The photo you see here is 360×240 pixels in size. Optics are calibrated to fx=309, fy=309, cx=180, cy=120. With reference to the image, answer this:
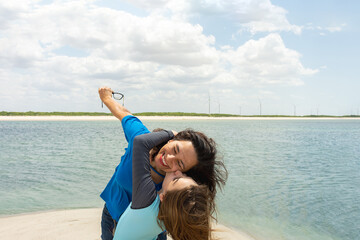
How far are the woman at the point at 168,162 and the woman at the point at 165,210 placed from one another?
0.65 feet

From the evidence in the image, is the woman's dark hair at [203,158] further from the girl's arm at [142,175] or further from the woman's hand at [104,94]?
the woman's hand at [104,94]

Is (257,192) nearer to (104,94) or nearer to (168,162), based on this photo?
(104,94)

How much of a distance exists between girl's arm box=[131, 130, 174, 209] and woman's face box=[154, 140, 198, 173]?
0.48 ft

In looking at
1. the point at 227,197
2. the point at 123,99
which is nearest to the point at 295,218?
the point at 227,197

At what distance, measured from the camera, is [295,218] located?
695 cm

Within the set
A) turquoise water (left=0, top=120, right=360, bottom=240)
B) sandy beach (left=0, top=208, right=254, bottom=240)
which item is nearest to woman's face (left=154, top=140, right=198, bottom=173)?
sandy beach (left=0, top=208, right=254, bottom=240)

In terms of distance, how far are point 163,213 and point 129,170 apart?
44 centimetres

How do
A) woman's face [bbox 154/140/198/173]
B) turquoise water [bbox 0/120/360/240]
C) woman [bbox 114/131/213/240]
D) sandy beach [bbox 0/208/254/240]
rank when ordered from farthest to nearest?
turquoise water [bbox 0/120/360/240]
sandy beach [bbox 0/208/254/240]
woman's face [bbox 154/140/198/173]
woman [bbox 114/131/213/240]

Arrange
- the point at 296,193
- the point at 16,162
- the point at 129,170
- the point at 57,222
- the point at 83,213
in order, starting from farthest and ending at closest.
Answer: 1. the point at 16,162
2. the point at 296,193
3. the point at 83,213
4. the point at 57,222
5. the point at 129,170

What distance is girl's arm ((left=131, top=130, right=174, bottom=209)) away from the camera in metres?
1.94

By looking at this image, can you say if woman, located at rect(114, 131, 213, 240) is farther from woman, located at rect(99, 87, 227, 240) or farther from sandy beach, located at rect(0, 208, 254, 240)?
sandy beach, located at rect(0, 208, 254, 240)

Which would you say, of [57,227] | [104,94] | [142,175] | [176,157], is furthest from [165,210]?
[57,227]

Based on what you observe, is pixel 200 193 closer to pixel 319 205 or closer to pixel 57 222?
pixel 57 222

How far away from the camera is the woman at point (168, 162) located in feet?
7.26
